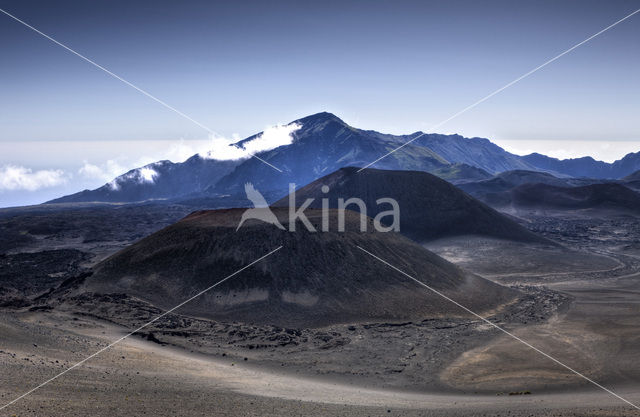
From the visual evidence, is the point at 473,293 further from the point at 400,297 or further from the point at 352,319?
the point at 352,319

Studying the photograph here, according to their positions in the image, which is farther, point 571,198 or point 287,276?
point 571,198

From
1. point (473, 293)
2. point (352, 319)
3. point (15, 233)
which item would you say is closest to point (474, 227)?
point (473, 293)
